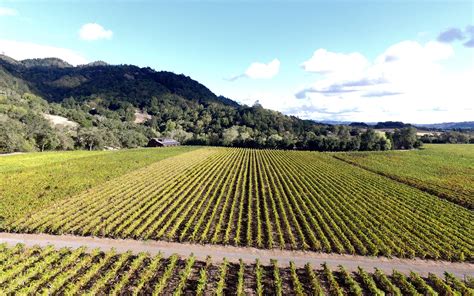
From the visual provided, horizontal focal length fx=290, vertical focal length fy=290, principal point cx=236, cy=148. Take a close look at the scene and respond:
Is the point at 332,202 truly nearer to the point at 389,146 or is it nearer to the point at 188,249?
the point at 188,249

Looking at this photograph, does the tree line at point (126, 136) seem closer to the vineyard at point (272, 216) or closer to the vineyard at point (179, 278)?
the vineyard at point (272, 216)

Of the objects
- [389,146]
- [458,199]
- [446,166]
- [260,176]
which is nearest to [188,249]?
[260,176]

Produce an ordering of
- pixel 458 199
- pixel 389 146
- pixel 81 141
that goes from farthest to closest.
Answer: pixel 389 146
pixel 81 141
pixel 458 199

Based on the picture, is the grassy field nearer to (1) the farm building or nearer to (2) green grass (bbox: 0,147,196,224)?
(2) green grass (bbox: 0,147,196,224)

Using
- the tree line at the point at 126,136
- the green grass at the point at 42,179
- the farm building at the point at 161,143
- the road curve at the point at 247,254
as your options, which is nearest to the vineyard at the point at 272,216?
the road curve at the point at 247,254

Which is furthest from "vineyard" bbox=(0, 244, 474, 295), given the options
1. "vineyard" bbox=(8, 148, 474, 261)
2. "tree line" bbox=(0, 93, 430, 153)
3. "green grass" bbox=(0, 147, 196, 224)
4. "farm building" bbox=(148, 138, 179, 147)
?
"farm building" bbox=(148, 138, 179, 147)

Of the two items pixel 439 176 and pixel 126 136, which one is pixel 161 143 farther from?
pixel 439 176
